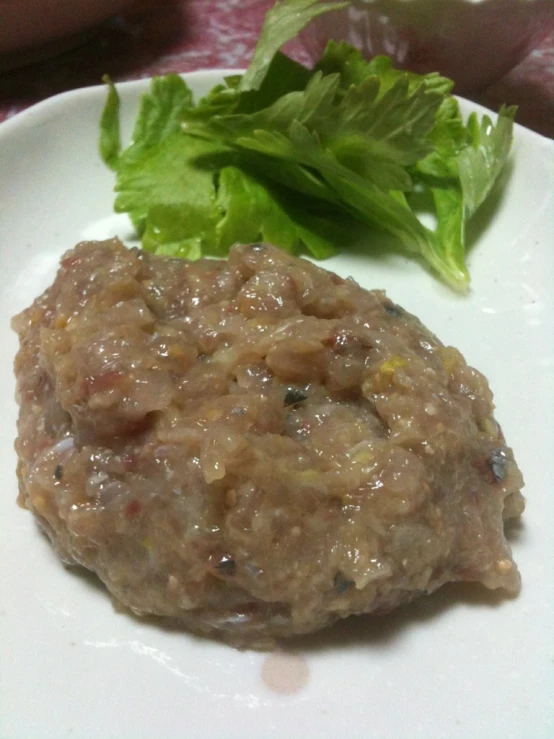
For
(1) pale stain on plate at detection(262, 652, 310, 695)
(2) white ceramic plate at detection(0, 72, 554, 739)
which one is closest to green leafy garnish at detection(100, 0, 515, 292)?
(2) white ceramic plate at detection(0, 72, 554, 739)

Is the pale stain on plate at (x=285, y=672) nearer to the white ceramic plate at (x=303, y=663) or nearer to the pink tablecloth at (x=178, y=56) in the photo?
the white ceramic plate at (x=303, y=663)

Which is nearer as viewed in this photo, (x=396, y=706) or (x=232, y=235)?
(x=396, y=706)

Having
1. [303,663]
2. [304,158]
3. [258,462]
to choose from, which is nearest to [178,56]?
[304,158]

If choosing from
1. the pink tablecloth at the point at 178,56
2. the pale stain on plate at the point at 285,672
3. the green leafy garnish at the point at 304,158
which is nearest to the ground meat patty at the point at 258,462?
the pale stain on plate at the point at 285,672

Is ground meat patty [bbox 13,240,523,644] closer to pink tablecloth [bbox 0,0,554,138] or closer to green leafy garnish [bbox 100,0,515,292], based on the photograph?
green leafy garnish [bbox 100,0,515,292]

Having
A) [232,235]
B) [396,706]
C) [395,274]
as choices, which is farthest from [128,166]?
[396,706]

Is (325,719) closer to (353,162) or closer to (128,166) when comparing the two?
(353,162)
